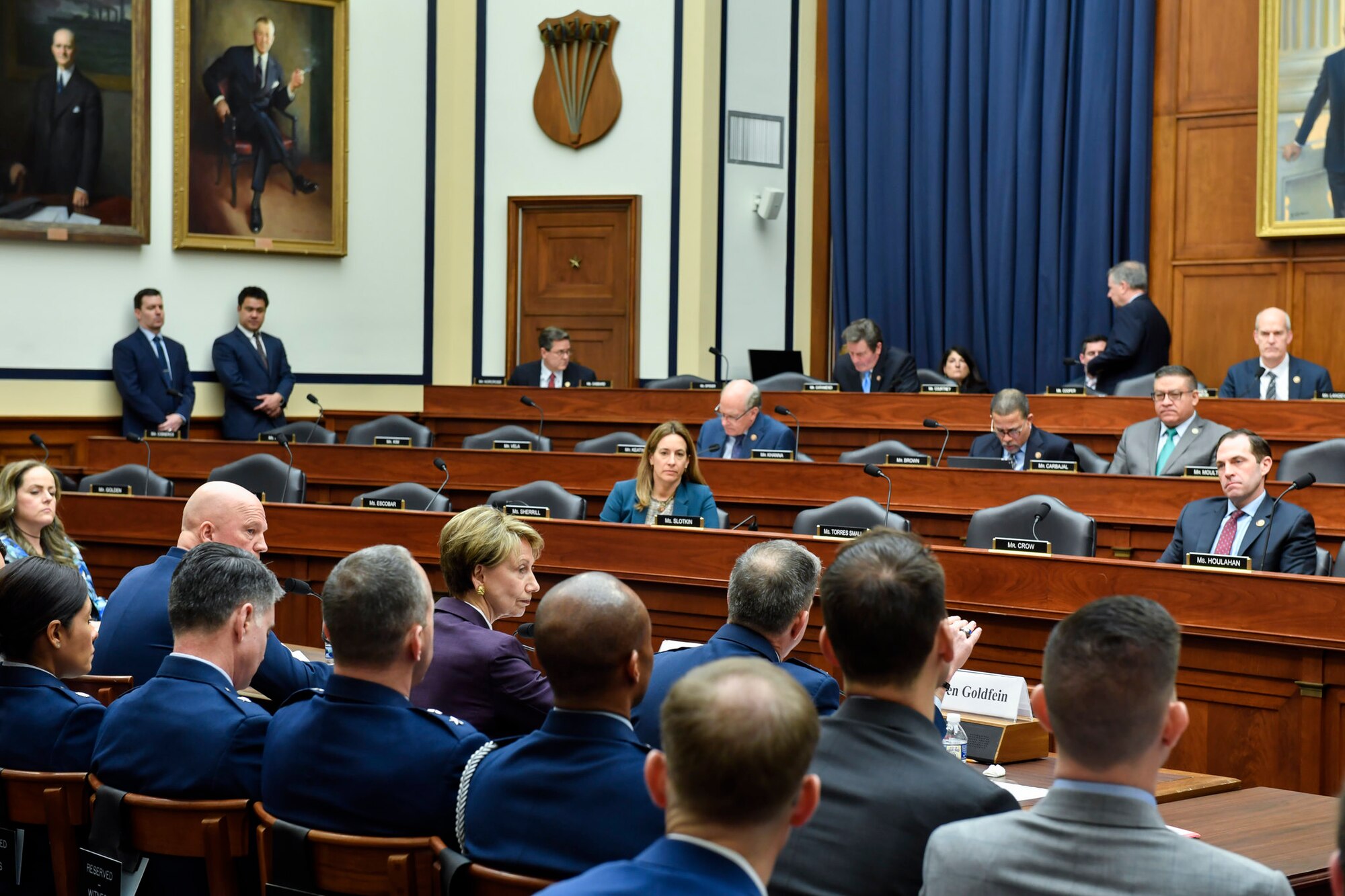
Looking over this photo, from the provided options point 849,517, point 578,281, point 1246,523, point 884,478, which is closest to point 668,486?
point 849,517

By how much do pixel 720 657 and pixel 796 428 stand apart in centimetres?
534

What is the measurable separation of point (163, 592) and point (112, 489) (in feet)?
10.5

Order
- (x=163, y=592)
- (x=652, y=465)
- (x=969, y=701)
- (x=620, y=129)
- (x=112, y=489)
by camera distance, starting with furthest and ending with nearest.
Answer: (x=620, y=129), (x=112, y=489), (x=652, y=465), (x=163, y=592), (x=969, y=701)

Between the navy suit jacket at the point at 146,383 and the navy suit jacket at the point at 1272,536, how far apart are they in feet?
19.7

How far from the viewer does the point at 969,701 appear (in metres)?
2.96

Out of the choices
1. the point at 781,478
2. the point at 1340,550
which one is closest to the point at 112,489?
the point at 781,478

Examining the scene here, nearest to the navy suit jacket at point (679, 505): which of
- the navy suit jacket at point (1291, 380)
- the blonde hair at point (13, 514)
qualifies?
the blonde hair at point (13, 514)

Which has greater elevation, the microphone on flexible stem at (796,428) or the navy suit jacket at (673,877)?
the microphone on flexible stem at (796,428)

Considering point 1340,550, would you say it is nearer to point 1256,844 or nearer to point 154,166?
point 1256,844

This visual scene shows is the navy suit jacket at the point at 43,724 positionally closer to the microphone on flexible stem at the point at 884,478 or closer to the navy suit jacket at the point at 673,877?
the navy suit jacket at the point at 673,877

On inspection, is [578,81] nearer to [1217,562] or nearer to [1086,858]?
[1217,562]

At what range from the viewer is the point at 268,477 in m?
6.67

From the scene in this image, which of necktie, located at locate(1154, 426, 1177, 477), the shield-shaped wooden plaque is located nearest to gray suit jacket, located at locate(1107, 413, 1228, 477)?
necktie, located at locate(1154, 426, 1177, 477)

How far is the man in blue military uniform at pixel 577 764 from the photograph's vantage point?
1.92 meters
